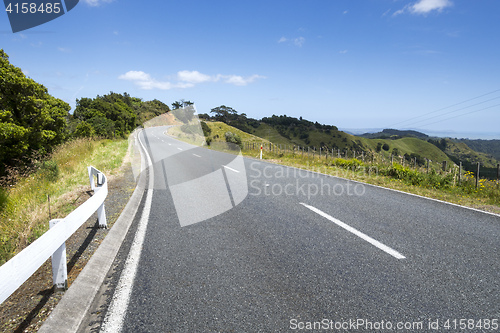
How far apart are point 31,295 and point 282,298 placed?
8.84 ft

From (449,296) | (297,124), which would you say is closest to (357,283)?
(449,296)

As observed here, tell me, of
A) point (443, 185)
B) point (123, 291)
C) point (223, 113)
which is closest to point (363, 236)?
point (123, 291)

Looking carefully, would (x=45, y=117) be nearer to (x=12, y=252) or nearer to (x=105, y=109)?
(x=12, y=252)

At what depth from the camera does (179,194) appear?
7.82 meters

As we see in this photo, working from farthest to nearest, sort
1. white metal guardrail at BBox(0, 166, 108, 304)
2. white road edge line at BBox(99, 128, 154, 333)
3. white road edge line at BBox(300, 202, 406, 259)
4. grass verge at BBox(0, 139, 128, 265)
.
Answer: grass verge at BBox(0, 139, 128, 265) < white road edge line at BBox(300, 202, 406, 259) < white road edge line at BBox(99, 128, 154, 333) < white metal guardrail at BBox(0, 166, 108, 304)

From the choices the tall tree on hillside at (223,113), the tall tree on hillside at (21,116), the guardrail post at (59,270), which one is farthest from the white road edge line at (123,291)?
the tall tree on hillside at (223,113)

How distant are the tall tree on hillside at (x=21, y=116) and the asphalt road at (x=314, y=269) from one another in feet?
37.5

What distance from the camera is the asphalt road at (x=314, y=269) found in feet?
8.36

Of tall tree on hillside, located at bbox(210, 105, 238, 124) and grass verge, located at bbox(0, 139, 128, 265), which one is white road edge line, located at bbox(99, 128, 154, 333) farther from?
tall tree on hillside, located at bbox(210, 105, 238, 124)

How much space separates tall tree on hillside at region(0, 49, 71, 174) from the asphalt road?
1143 cm

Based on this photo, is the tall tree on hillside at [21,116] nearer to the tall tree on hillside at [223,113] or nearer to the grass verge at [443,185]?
the grass verge at [443,185]

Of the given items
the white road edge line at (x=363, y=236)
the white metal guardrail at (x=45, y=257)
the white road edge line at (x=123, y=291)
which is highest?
the white metal guardrail at (x=45, y=257)

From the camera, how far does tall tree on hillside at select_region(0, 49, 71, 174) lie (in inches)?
510

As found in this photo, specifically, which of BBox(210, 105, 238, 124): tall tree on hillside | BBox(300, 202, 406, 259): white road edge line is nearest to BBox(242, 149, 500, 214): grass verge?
BBox(300, 202, 406, 259): white road edge line
